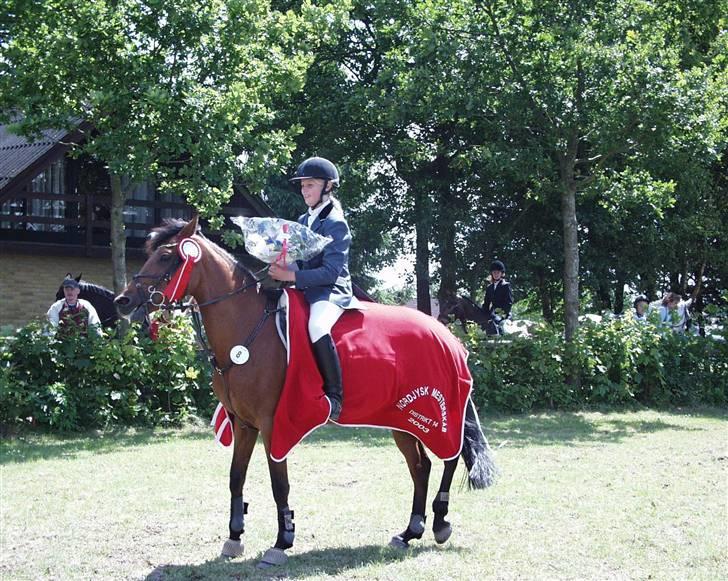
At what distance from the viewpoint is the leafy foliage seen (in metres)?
12.4

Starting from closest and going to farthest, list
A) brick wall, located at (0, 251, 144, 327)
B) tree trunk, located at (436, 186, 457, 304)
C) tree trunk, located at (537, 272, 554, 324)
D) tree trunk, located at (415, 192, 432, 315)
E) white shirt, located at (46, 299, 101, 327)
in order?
white shirt, located at (46, 299, 101, 327) → brick wall, located at (0, 251, 144, 327) → tree trunk, located at (436, 186, 457, 304) → tree trunk, located at (415, 192, 432, 315) → tree trunk, located at (537, 272, 554, 324)

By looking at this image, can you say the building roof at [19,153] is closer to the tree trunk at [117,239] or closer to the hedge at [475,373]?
the tree trunk at [117,239]

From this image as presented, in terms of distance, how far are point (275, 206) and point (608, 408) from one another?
40.8 feet

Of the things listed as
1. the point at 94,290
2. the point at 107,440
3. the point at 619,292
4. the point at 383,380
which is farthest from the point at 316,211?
the point at 619,292

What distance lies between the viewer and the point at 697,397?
1742 cm

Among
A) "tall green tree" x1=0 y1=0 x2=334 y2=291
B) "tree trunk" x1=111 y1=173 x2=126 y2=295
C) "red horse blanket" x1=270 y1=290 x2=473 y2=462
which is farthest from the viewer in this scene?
"tree trunk" x1=111 y1=173 x2=126 y2=295

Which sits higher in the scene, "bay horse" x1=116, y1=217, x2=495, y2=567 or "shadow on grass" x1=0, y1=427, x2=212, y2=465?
"bay horse" x1=116, y1=217, x2=495, y2=567

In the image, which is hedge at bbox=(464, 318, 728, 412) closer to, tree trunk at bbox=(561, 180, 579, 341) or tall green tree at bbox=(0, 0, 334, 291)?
tree trunk at bbox=(561, 180, 579, 341)

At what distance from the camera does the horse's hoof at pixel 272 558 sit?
6195mm

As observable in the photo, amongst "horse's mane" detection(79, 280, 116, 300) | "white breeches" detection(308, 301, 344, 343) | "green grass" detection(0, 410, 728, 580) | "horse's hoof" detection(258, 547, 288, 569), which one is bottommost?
"green grass" detection(0, 410, 728, 580)

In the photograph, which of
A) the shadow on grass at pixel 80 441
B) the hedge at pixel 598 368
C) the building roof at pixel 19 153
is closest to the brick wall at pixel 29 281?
the building roof at pixel 19 153

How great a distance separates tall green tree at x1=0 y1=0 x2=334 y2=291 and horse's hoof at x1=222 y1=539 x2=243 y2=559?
8.19 metres

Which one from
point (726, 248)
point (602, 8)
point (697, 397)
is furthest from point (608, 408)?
point (726, 248)

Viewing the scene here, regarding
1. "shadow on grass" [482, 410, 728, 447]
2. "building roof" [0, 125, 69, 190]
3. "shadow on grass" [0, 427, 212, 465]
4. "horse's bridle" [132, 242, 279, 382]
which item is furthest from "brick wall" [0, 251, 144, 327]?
"horse's bridle" [132, 242, 279, 382]
